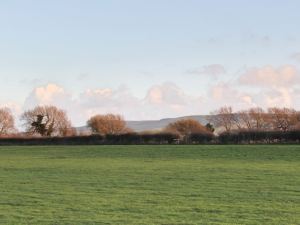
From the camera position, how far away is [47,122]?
116188mm

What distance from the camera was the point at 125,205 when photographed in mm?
15164

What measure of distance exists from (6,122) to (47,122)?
14590 mm

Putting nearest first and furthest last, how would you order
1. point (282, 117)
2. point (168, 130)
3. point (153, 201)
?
point (153, 201), point (168, 130), point (282, 117)

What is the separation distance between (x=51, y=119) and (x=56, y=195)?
10405cm

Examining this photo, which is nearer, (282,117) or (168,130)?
(168,130)

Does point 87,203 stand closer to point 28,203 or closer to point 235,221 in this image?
point 28,203

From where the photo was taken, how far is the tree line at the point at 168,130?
7875 centimetres

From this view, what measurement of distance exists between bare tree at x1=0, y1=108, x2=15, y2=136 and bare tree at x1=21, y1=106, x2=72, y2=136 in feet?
13.7

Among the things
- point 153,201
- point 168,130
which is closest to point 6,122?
point 168,130

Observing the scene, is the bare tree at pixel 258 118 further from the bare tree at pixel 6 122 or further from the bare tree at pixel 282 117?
the bare tree at pixel 6 122

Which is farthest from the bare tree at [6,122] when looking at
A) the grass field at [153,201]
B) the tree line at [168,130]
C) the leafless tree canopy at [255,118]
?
the grass field at [153,201]

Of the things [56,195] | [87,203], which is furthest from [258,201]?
[56,195]

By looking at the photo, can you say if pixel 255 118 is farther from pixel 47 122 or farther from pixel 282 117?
pixel 47 122

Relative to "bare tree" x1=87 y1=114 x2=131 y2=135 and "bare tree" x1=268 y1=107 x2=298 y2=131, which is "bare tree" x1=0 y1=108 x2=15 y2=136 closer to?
"bare tree" x1=87 y1=114 x2=131 y2=135
